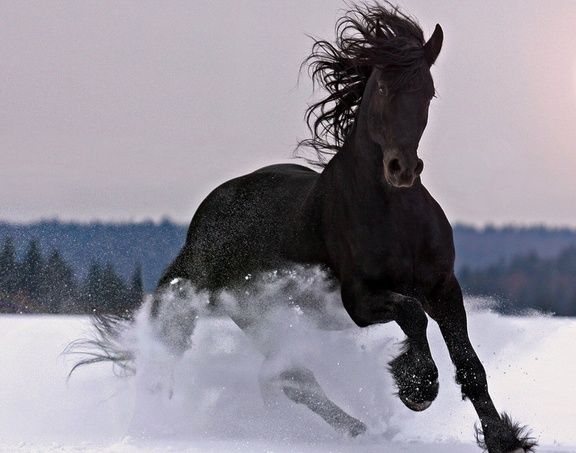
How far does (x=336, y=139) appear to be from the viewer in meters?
6.52

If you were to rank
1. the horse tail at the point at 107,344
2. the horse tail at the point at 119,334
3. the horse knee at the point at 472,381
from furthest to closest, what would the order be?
the horse tail at the point at 107,344
the horse tail at the point at 119,334
the horse knee at the point at 472,381

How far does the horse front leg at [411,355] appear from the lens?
511cm

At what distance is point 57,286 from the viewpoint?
32.4ft

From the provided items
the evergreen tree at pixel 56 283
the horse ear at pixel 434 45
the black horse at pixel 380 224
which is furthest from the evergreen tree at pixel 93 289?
the horse ear at pixel 434 45

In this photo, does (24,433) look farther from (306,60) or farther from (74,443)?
(306,60)

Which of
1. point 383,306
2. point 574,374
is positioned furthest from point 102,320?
point 574,374

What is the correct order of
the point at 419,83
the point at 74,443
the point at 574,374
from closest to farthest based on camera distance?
1. the point at 419,83
2. the point at 74,443
3. the point at 574,374

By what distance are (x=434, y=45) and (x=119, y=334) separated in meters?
3.36

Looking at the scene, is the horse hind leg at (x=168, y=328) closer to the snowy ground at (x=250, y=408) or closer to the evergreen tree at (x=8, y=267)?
the snowy ground at (x=250, y=408)

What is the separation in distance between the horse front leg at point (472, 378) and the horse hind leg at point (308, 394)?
38.7 inches

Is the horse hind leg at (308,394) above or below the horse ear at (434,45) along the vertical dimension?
below

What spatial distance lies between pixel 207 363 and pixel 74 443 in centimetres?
128

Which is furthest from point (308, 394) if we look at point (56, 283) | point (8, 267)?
point (8, 267)

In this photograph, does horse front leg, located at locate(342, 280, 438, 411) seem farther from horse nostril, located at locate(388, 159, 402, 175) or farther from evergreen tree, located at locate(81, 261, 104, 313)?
evergreen tree, located at locate(81, 261, 104, 313)
